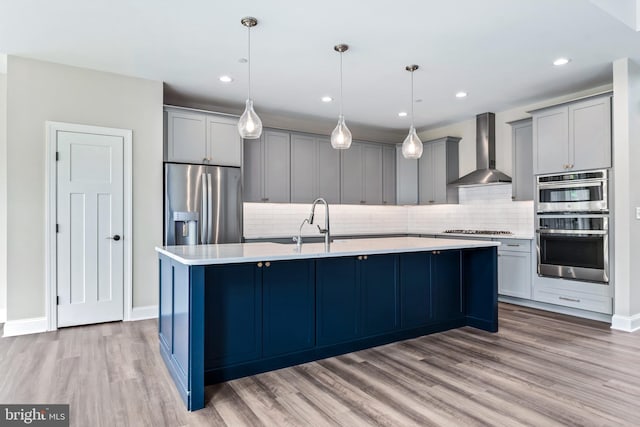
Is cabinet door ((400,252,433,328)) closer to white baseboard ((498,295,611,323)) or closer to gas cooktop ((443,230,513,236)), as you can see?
white baseboard ((498,295,611,323))

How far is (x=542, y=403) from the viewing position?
2.43 m

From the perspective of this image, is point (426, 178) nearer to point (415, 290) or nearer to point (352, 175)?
point (352, 175)

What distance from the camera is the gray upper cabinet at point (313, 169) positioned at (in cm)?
609

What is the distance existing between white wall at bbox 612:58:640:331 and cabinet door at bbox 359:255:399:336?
252 cm

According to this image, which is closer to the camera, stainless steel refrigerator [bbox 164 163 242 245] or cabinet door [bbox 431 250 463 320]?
cabinet door [bbox 431 250 463 320]

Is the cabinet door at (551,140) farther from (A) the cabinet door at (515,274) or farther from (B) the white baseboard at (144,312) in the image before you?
(B) the white baseboard at (144,312)

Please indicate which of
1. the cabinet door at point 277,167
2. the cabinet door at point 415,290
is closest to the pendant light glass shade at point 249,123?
the cabinet door at point 415,290

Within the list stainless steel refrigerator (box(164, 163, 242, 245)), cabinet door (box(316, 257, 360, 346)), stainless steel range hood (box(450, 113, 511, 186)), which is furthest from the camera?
stainless steel range hood (box(450, 113, 511, 186))

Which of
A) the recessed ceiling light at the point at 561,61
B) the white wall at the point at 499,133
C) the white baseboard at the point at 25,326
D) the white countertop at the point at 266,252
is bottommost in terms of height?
the white baseboard at the point at 25,326

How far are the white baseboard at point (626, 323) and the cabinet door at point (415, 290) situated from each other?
2044mm

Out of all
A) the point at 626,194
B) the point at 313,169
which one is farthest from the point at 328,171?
the point at 626,194

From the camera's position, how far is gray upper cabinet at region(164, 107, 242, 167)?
190 inches

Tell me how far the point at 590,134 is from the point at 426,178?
2732 millimetres

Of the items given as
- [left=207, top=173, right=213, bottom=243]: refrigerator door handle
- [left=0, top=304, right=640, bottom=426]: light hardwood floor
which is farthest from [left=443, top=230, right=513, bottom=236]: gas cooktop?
[left=207, top=173, right=213, bottom=243]: refrigerator door handle
